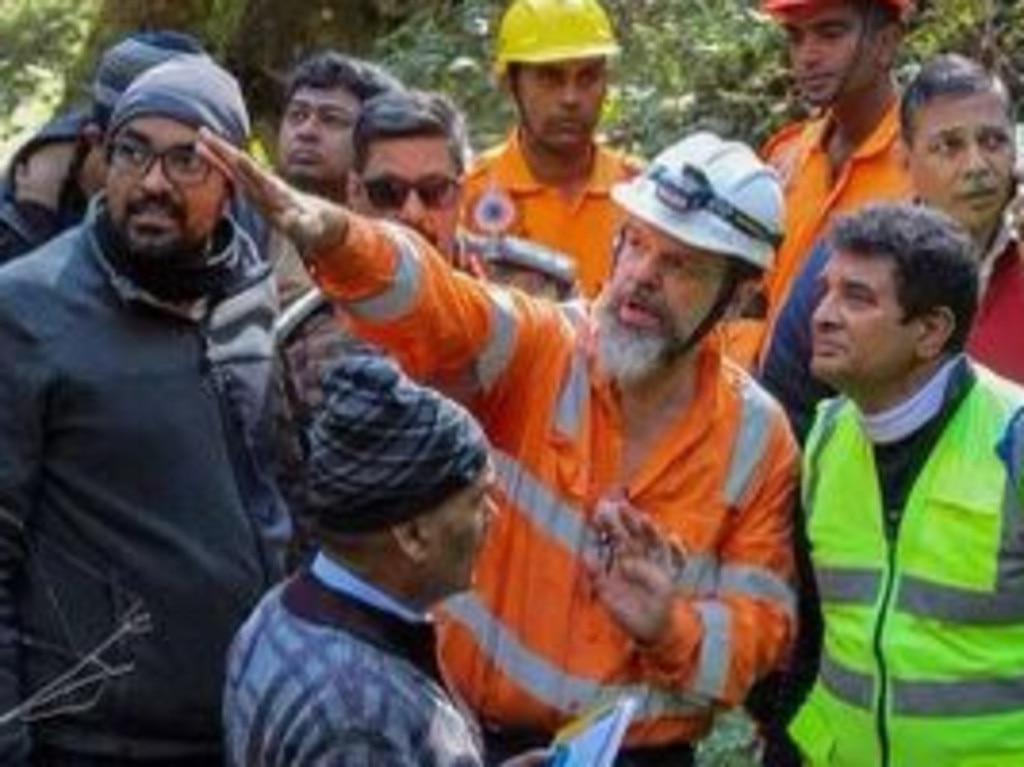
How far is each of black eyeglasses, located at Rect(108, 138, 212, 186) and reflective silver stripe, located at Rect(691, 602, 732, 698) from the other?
4.30ft

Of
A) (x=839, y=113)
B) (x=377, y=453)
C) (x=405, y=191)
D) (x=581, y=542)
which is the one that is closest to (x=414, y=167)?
(x=405, y=191)

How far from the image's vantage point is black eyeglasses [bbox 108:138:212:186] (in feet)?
13.6

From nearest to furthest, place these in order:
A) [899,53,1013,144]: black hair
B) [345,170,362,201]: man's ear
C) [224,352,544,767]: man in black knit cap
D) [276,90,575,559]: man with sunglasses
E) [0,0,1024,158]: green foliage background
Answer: [224,352,544,767]: man in black knit cap
[276,90,575,559]: man with sunglasses
[345,170,362,201]: man's ear
[899,53,1013,144]: black hair
[0,0,1024,158]: green foliage background

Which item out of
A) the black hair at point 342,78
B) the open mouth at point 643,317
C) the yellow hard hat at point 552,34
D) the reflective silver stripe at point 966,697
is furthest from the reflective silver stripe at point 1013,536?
the yellow hard hat at point 552,34

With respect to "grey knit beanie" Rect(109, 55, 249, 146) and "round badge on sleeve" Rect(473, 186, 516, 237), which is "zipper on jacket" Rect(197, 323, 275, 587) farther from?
"round badge on sleeve" Rect(473, 186, 516, 237)

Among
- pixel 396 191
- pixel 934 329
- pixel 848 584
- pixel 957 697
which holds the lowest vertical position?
pixel 957 697

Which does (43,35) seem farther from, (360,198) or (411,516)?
(411,516)

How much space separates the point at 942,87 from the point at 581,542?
5.26 ft

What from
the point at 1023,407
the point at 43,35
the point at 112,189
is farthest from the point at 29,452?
the point at 43,35

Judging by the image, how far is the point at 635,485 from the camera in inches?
159

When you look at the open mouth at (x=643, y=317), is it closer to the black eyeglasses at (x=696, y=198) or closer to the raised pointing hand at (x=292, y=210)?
the black eyeglasses at (x=696, y=198)

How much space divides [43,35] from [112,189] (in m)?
9.56

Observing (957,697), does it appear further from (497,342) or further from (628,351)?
(497,342)

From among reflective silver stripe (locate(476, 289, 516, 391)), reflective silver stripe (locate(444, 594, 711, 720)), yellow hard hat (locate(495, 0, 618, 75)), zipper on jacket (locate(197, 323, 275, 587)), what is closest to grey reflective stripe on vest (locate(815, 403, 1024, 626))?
reflective silver stripe (locate(444, 594, 711, 720))
